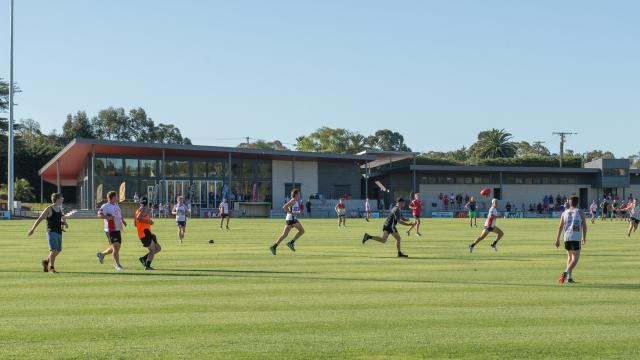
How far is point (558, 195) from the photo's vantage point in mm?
89875

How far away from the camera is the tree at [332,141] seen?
144 m

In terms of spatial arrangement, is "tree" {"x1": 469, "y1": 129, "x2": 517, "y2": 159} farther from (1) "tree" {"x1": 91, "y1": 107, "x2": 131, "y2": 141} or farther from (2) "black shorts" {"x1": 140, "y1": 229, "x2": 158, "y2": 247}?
(2) "black shorts" {"x1": 140, "y1": 229, "x2": 158, "y2": 247}

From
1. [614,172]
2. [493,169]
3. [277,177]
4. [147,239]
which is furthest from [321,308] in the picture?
[614,172]

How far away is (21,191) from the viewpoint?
93.1 m

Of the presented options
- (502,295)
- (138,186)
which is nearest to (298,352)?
(502,295)

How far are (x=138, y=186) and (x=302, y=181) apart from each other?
642 inches

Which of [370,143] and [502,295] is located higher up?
[370,143]

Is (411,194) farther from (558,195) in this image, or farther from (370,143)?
(370,143)

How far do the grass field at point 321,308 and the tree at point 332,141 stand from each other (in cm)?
12204

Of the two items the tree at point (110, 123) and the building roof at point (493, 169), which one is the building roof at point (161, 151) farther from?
the tree at point (110, 123)

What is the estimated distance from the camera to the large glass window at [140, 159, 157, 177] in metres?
73.2

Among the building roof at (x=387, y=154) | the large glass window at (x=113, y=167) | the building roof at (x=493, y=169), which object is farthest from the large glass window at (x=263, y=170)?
the building roof at (x=493, y=169)

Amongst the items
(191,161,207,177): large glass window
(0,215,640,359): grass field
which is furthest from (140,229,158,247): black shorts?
(191,161,207,177): large glass window

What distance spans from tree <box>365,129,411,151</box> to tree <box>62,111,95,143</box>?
248 feet
